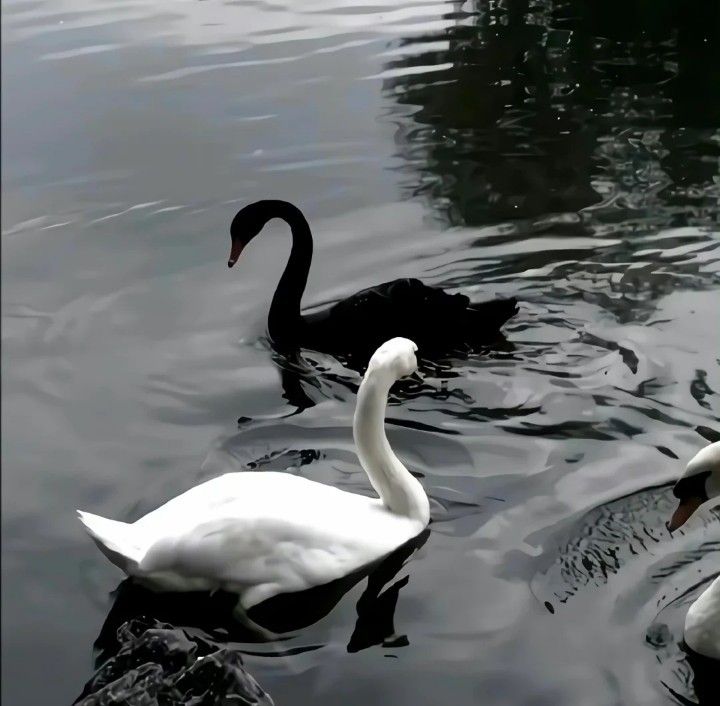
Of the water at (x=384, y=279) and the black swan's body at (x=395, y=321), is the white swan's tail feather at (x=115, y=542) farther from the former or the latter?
the black swan's body at (x=395, y=321)

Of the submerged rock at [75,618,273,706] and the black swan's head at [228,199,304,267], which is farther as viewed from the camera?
the black swan's head at [228,199,304,267]

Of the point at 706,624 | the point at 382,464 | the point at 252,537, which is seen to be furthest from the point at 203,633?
the point at 706,624

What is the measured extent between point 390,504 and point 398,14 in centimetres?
621

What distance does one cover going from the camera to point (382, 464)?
124 inches

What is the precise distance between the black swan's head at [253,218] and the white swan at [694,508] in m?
2.32

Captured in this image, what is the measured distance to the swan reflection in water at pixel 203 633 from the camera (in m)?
2.41

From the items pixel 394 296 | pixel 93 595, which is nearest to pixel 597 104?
pixel 394 296

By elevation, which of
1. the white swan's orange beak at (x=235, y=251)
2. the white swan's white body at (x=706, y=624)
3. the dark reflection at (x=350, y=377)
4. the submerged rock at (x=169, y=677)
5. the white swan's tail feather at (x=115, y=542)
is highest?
the white swan's orange beak at (x=235, y=251)

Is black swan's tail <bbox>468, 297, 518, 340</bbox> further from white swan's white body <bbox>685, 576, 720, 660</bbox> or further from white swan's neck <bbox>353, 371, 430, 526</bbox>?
white swan's white body <bbox>685, 576, 720, 660</bbox>

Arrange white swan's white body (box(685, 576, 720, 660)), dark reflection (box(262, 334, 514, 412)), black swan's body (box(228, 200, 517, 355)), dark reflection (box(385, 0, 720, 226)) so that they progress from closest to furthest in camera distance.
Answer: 1. white swan's white body (box(685, 576, 720, 660))
2. dark reflection (box(262, 334, 514, 412))
3. black swan's body (box(228, 200, 517, 355))
4. dark reflection (box(385, 0, 720, 226))

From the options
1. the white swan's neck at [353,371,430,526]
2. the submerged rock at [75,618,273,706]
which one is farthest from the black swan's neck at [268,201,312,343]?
the submerged rock at [75,618,273,706]

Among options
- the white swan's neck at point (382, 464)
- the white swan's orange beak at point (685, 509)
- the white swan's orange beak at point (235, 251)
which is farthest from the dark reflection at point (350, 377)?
the white swan's orange beak at point (685, 509)

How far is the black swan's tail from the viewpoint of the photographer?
4.26 metres

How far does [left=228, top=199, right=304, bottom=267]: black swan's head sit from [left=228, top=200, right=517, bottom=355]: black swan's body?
0.40 m
